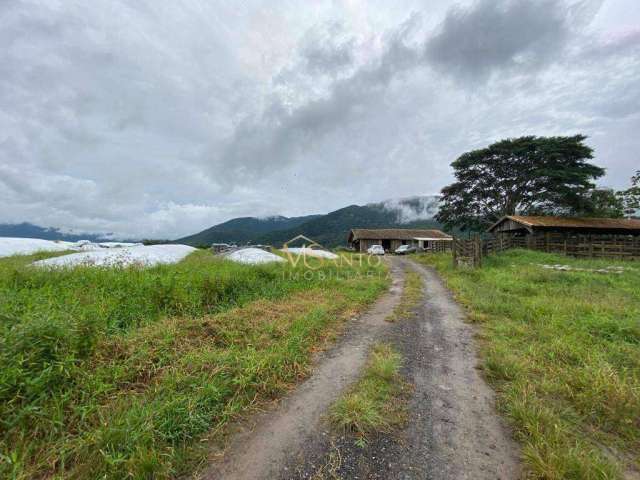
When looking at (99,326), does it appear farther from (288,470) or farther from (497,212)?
(497,212)

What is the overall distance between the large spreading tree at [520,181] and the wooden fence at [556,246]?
7082mm

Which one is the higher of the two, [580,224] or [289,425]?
[580,224]

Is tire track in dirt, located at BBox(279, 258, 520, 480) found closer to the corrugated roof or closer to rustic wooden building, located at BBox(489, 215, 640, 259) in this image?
rustic wooden building, located at BBox(489, 215, 640, 259)

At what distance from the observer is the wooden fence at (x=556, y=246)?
13617mm

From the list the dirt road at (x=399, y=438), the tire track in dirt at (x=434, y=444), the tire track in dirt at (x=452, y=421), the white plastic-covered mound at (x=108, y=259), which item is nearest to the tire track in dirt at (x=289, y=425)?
the dirt road at (x=399, y=438)

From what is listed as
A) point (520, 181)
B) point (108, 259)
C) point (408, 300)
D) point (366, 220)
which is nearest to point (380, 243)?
point (520, 181)

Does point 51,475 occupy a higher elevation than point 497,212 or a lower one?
lower

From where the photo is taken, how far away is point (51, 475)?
186cm

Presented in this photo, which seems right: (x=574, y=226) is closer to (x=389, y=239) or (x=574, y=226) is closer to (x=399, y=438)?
(x=389, y=239)

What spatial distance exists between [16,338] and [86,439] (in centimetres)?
152

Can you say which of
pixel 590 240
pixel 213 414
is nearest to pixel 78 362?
pixel 213 414

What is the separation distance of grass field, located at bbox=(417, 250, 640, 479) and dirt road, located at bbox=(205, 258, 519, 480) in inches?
10.2

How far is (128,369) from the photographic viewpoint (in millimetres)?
2996

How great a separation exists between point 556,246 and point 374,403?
870 inches
